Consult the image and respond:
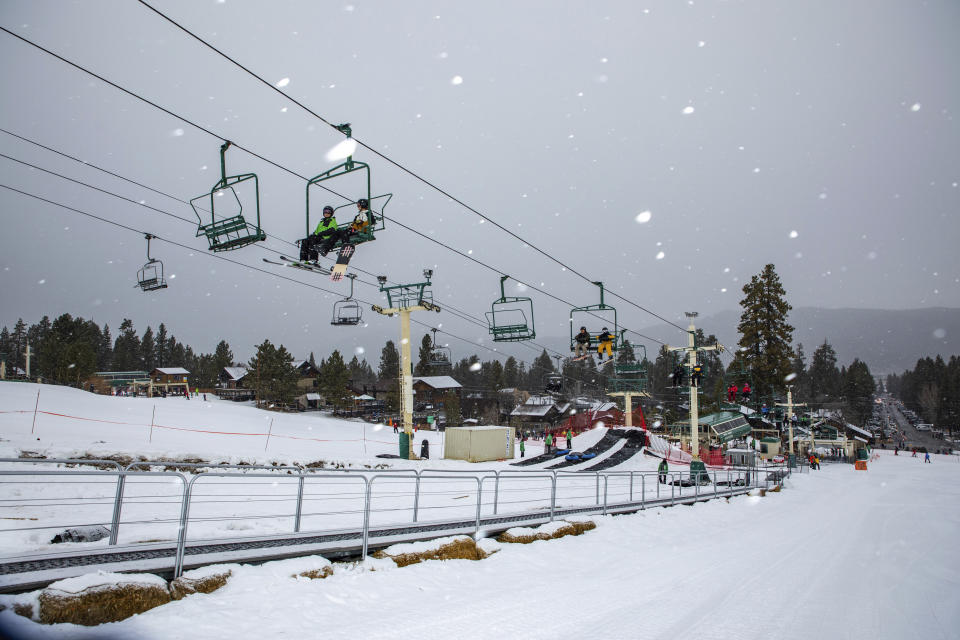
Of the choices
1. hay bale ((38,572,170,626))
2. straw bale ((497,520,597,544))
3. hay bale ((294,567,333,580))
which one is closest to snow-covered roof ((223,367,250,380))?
straw bale ((497,520,597,544))

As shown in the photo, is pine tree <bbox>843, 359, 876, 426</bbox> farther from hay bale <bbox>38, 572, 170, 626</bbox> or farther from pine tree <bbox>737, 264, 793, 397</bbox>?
hay bale <bbox>38, 572, 170, 626</bbox>

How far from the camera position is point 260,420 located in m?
39.4

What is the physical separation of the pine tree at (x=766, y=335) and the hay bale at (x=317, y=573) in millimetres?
55922

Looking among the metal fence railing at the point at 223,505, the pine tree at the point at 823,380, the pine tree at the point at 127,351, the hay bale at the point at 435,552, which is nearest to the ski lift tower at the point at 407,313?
the metal fence railing at the point at 223,505

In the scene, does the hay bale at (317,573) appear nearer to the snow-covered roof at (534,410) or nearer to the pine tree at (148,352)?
the snow-covered roof at (534,410)

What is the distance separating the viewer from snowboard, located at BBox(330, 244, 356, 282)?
12.1m

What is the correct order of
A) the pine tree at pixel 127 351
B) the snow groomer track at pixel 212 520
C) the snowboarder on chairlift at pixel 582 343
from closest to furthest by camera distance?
the snow groomer track at pixel 212 520
the snowboarder on chairlift at pixel 582 343
the pine tree at pixel 127 351

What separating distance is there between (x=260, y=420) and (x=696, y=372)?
30.8m

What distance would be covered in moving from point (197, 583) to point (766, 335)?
5999 centimetres

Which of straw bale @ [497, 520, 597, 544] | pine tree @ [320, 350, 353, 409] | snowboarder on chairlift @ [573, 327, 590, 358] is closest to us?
straw bale @ [497, 520, 597, 544]

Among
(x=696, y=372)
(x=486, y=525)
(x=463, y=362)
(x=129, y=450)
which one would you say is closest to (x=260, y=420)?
(x=129, y=450)

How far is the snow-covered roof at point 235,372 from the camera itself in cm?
8566

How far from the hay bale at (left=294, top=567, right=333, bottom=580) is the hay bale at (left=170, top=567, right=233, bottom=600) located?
0.98 meters

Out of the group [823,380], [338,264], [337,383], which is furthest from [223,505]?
[823,380]
